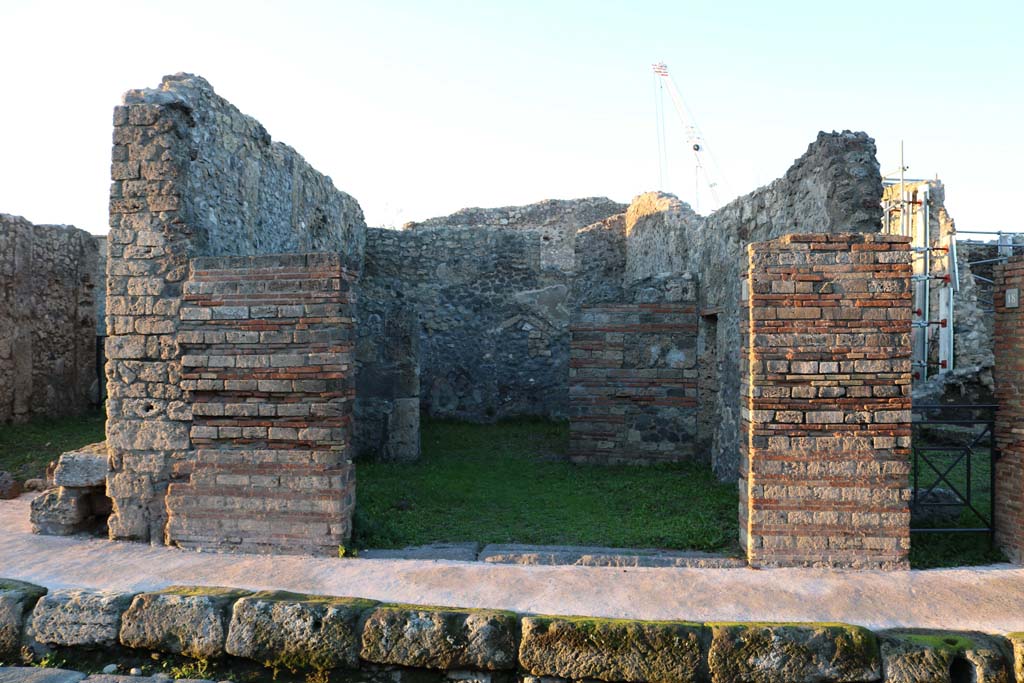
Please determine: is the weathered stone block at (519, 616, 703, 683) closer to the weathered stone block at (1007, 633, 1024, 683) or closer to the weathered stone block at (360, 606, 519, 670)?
the weathered stone block at (360, 606, 519, 670)

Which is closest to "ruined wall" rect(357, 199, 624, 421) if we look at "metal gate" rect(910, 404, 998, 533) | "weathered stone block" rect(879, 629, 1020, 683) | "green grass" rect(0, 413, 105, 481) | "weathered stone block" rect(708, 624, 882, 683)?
"green grass" rect(0, 413, 105, 481)

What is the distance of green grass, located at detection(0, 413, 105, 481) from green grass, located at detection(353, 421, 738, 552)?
141 inches

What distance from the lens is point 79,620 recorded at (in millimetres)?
3961

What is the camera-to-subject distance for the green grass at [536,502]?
5109 millimetres

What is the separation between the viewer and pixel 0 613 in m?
4.00

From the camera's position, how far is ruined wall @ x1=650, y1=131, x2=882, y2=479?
17.6 feet

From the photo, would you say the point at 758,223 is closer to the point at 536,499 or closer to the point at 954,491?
the point at 954,491

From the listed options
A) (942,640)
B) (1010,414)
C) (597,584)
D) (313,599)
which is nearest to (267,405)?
(313,599)

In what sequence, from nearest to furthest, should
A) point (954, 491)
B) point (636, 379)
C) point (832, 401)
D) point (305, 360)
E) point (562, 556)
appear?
point (832, 401)
point (562, 556)
point (305, 360)
point (954, 491)
point (636, 379)

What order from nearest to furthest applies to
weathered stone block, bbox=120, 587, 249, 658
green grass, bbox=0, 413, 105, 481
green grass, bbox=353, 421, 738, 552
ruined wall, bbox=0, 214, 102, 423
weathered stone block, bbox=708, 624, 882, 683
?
weathered stone block, bbox=708, 624, 882, 683 < weathered stone block, bbox=120, 587, 249, 658 < green grass, bbox=353, 421, 738, 552 < green grass, bbox=0, 413, 105, 481 < ruined wall, bbox=0, 214, 102, 423

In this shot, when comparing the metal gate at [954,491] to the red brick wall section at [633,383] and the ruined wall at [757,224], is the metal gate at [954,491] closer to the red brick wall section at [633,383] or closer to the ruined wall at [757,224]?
the ruined wall at [757,224]

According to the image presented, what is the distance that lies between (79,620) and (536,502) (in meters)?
3.52

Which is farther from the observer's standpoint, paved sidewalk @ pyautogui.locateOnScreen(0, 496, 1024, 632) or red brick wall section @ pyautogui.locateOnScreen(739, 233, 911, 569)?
red brick wall section @ pyautogui.locateOnScreen(739, 233, 911, 569)

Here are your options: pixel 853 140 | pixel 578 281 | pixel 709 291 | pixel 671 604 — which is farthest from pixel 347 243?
pixel 671 604
